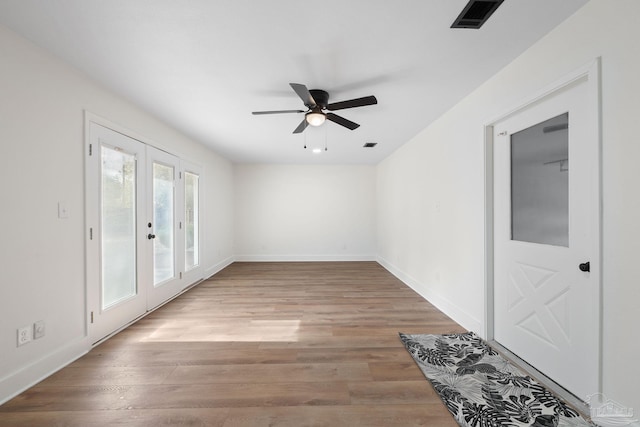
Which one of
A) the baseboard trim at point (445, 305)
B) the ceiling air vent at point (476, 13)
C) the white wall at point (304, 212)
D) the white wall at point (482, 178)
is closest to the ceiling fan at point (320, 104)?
the ceiling air vent at point (476, 13)

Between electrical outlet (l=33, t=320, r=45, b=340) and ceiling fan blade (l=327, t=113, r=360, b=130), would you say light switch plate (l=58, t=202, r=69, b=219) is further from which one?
ceiling fan blade (l=327, t=113, r=360, b=130)

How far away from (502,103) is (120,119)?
12.7ft

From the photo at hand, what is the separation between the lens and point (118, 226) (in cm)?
293

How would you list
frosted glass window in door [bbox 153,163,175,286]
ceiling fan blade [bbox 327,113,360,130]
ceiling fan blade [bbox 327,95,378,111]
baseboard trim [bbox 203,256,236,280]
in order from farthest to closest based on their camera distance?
baseboard trim [bbox 203,256,236,280], frosted glass window in door [bbox 153,163,175,286], ceiling fan blade [bbox 327,113,360,130], ceiling fan blade [bbox 327,95,378,111]

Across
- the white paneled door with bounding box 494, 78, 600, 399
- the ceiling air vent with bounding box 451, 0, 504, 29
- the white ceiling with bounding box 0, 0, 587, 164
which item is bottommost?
the white paneled door with bounding box 494, 78, 600, 399

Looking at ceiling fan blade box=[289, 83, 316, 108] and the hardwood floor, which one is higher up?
ceiling fan blade box=[289, 83, 316, 108]

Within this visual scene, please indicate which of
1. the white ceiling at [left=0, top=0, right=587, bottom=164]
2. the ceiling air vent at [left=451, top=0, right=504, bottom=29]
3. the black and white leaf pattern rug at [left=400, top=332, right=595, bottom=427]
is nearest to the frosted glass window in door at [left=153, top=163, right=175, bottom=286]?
the white ceiling at [left=0, top=0, right=587, bottom=164]

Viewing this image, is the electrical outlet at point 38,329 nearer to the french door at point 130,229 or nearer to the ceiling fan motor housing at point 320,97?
the french door at point 130,229

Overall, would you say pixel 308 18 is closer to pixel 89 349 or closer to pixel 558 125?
pixel 558 125

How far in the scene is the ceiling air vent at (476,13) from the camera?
1629mm

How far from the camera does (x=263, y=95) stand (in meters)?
2.88

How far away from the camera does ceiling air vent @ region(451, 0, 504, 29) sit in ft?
5.34

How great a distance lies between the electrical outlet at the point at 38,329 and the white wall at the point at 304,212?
16.5ft

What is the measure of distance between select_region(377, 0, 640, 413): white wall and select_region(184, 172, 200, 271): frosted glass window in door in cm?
390
